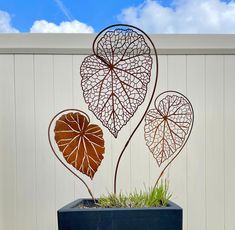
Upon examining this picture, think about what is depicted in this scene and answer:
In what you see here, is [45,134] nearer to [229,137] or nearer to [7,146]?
[7,146]

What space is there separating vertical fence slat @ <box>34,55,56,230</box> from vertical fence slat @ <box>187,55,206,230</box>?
2.04 ft

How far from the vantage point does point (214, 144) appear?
55.2 inches

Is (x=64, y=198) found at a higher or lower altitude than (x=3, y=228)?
higher

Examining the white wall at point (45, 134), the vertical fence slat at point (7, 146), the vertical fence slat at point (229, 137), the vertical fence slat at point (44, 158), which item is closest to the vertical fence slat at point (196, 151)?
the white wall at point (45, 134)

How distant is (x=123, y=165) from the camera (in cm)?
138

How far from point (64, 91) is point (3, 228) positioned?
67 centimetres

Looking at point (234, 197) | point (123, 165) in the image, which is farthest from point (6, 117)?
point (234, 197)

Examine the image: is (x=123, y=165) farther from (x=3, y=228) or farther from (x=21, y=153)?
(x=3, y=228)

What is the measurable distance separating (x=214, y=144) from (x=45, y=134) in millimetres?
771

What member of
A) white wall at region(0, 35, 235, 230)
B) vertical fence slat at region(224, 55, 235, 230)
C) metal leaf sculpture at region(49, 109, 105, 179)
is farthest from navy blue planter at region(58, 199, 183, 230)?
vertical fence slat at region(224, 55, 235, 230)

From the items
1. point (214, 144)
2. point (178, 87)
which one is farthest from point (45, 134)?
point (214, 144)

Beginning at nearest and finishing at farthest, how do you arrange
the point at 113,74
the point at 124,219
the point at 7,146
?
the point at 124,219 < the point at 113,74 < the point at 7,146

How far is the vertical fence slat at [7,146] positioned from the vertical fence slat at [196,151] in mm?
794

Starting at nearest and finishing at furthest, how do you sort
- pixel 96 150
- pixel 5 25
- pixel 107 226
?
1. pixel 107 226
2. pixel 96 150
3. pixel 5 25
